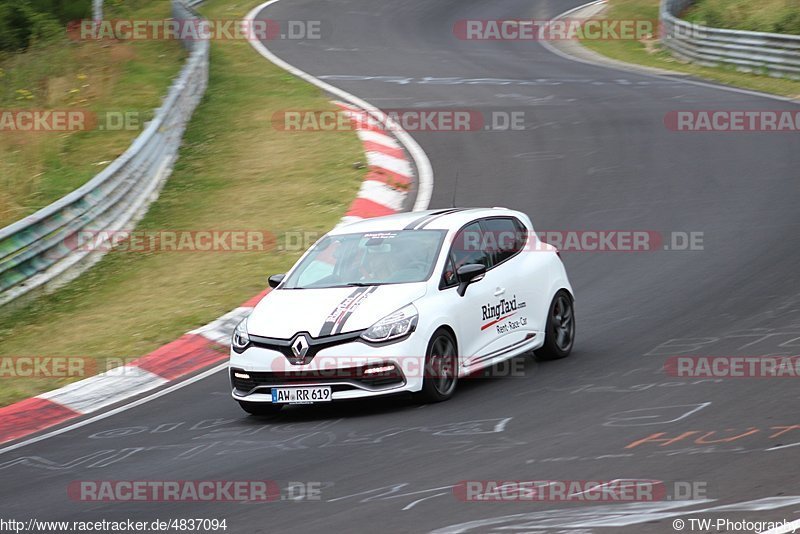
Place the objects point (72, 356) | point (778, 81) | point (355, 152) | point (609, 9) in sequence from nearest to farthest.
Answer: point (72, 356) → point (355, 152) → point (778, 81) → point (609, 9)

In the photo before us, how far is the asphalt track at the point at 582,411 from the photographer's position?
23.2 feet

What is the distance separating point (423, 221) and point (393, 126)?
36.9ft

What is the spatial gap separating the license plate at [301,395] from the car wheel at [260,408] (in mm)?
119

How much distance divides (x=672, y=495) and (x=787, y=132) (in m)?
15.3

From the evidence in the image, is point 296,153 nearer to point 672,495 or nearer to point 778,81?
point 778,81

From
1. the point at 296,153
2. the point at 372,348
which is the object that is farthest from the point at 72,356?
the point at 296,153

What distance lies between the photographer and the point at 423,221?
1091 centimetres

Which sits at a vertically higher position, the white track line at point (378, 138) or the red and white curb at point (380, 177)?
the white track line at point (378, 138)

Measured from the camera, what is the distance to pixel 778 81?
1026 inches

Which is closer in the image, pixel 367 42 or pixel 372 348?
pixel 372 348

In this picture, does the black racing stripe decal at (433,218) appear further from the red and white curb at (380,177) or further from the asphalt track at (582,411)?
the red and white curb at (380,177)

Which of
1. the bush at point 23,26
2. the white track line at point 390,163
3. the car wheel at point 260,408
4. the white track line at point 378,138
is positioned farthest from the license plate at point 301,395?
the bush at point 23,26

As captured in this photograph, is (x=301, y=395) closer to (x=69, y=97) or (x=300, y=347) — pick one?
(x=300, y=347)

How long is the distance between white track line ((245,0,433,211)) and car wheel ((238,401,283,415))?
7047mm
